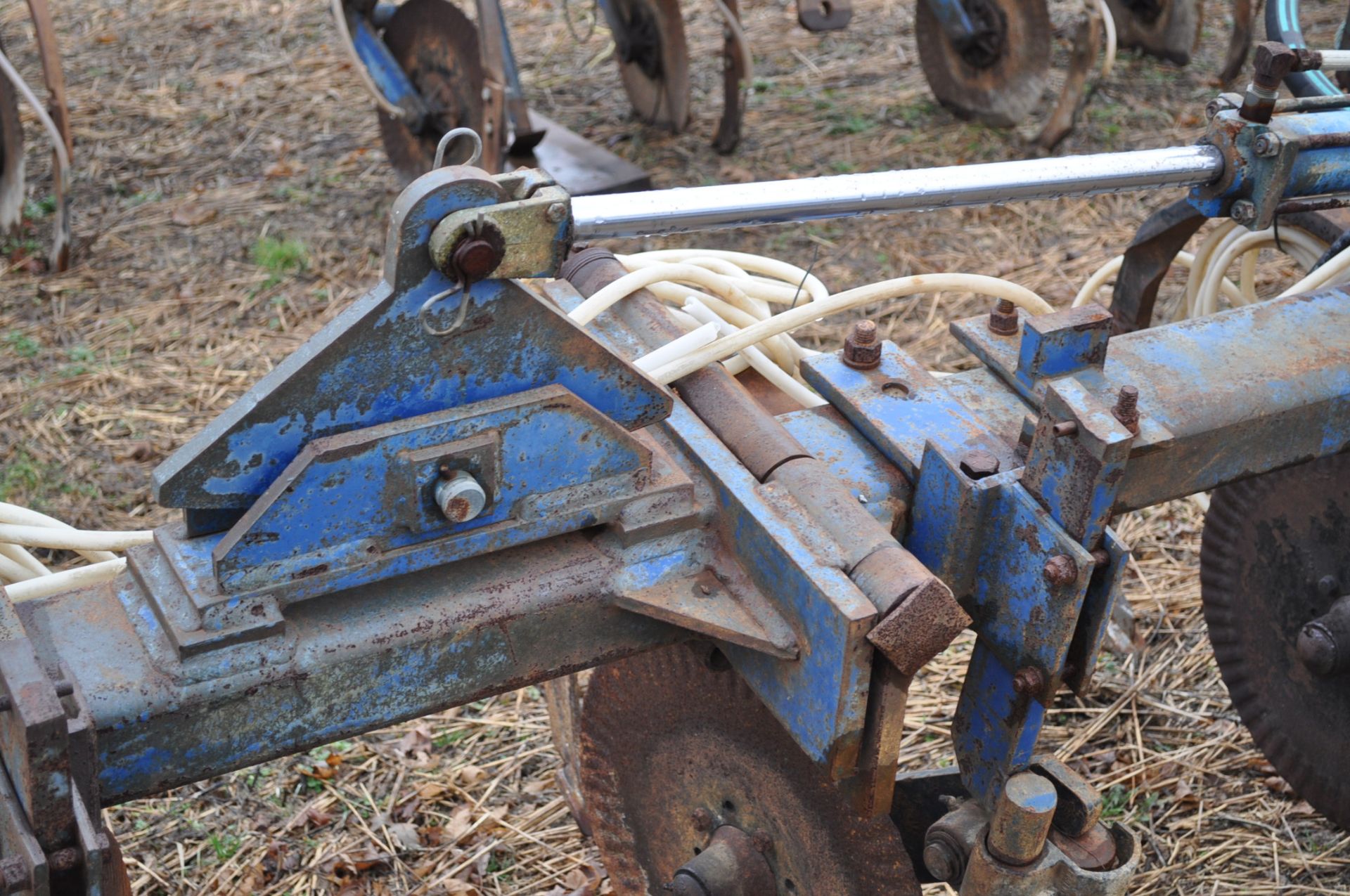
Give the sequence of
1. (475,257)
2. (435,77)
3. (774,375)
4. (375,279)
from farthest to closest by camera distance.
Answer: (435,77) → (375,279) → (774,375) → (475,257)

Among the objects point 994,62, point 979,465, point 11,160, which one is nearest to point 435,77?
point 11,160

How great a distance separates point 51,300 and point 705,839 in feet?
11.3

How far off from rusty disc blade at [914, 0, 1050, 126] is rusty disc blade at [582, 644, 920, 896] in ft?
13.4

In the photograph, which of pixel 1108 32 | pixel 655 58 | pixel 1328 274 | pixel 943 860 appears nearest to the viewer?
pixel 943 860

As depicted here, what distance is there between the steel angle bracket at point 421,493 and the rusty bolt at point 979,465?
0.38 m

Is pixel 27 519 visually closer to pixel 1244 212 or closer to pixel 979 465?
pixel 979 465

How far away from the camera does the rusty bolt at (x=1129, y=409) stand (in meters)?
1.52

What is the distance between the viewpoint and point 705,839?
1.96 meters

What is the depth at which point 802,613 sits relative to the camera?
146 centimetres

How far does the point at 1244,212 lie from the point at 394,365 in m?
1.24

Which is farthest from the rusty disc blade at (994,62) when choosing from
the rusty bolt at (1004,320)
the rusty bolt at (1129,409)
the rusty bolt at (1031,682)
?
the rusty bolt at (1031,682)

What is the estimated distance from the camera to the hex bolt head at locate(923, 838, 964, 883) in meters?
1.68

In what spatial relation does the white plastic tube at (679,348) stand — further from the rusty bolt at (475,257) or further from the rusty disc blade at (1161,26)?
the rusty disc blade at (1161,26)

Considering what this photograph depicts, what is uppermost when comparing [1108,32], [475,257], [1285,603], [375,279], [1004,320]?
[475,257]
